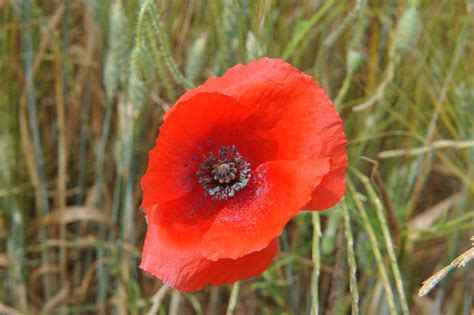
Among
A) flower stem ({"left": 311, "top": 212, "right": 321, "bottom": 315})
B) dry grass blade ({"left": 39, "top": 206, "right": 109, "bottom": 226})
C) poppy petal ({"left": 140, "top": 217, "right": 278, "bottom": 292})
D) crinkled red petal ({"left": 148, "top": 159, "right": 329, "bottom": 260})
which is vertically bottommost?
dry grass blade ({"left": 39, "top": 206, "right": 109, "bottom": 226})

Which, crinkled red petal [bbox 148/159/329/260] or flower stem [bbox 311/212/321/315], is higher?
crinkled red petal [bbox 148/159/329/260]

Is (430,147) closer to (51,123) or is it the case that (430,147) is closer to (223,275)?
(223,275)

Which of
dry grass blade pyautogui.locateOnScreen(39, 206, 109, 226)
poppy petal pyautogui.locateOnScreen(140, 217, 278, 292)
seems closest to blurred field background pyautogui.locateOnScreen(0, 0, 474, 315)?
dry grass blade pyautogui.locateOnScreen(39, 206, 109, 226)

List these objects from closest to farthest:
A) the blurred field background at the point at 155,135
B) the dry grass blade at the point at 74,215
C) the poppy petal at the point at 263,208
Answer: the poppy petal at the point at 263,208
the blurred field background at the point at 155,135
the dry grass blade at the point at 74,215

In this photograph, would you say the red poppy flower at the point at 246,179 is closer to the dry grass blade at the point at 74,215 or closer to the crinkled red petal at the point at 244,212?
the crinkled red petal at the point at 244,212

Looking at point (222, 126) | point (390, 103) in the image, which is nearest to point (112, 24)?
point (222, 126)

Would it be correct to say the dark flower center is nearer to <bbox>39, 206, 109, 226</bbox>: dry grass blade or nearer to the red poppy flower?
the red poppy flower

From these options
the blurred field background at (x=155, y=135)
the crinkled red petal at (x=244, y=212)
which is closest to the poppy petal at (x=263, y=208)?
the crinkled red petal at (x=244, y=212)
